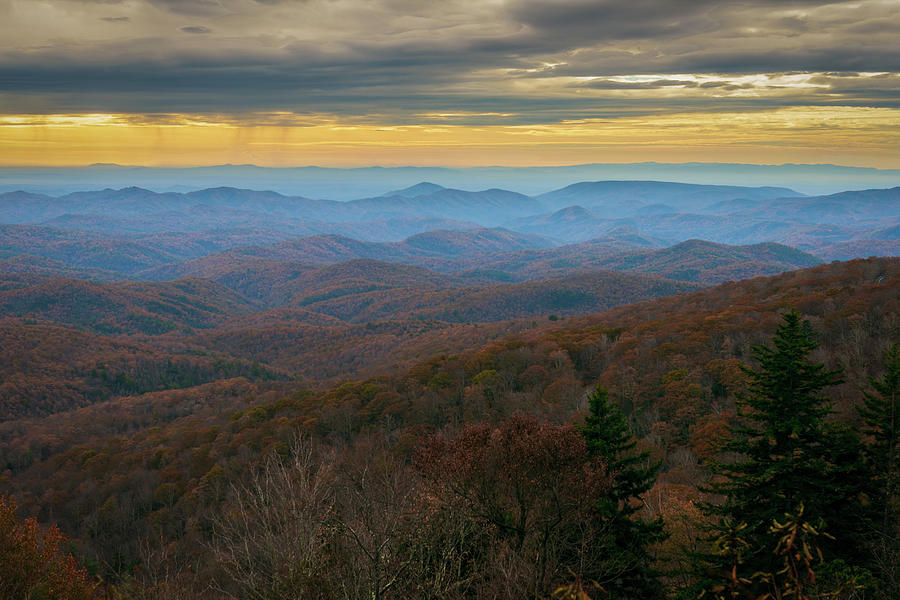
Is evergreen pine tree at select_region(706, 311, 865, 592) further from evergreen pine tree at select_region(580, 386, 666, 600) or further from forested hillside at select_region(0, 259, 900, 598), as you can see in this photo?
evergreen pine tree at select_region(580, 386, 666, 600)

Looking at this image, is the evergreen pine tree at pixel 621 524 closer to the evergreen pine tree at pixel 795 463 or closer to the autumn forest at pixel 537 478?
the autumn forest at pixel 537 478

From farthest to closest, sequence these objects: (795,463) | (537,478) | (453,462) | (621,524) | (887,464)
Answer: (621,524) → (887,464) → (795,463) → (537,478) → (453,462)

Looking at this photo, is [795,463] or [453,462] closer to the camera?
[453,462]

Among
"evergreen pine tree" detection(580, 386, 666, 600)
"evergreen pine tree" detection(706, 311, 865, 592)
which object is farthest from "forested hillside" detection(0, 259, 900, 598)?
"evergreen pine tree" detection(706, 311, 865, 592)

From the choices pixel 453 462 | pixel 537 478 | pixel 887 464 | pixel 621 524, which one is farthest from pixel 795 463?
pixel 453 462

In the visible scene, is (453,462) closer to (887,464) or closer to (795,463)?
(795,463)

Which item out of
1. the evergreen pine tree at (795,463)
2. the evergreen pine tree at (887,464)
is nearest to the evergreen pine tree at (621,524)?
the evergreen pine tree at (795,463)

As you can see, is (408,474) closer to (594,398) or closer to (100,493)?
(594,398)
